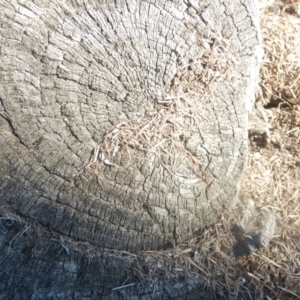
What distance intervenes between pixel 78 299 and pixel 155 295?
27cm

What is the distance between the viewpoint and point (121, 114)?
1477mm

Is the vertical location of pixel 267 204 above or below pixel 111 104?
below

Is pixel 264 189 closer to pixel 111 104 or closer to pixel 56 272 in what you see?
pixel 111 104

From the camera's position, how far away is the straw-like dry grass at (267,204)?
1572 mm

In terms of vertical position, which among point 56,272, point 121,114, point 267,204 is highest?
point 121,114

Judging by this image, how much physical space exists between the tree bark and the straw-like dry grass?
5cm

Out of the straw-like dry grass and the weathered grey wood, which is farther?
the straw-like dry grass

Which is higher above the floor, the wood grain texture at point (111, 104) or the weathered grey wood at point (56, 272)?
the wood grain texture at point (111, 104)

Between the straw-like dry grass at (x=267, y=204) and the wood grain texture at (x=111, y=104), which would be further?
the straw-like dry grass at (x=267, y=204)

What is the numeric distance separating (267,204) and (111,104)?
2.50 ft

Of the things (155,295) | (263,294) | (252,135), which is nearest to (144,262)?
(155,295)

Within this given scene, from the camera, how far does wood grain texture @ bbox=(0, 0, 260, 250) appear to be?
141cm

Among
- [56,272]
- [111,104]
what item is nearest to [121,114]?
[111,104]

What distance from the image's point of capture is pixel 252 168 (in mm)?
1803
